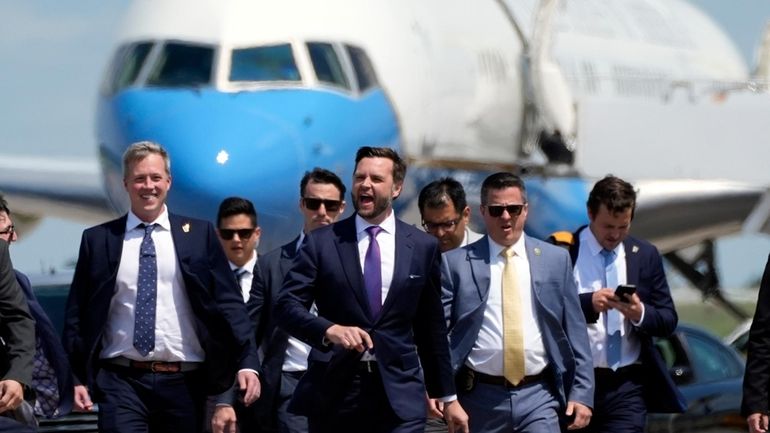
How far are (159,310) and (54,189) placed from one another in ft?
52.3

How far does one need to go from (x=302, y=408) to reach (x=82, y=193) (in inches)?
624

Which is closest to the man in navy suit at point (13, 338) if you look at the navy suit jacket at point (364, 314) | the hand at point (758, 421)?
the navy suit jacket at point (364, 314)

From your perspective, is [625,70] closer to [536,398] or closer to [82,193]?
[82,193]

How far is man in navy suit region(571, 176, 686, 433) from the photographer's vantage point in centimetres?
988

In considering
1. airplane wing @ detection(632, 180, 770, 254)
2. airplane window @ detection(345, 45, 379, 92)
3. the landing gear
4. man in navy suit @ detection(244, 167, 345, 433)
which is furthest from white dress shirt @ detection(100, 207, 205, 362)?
the landing gear

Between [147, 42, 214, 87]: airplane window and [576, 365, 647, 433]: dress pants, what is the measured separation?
7.70 metres

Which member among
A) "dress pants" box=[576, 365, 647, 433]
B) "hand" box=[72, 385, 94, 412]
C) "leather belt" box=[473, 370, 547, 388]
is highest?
"hand" box=[72, 385, 94, 412]

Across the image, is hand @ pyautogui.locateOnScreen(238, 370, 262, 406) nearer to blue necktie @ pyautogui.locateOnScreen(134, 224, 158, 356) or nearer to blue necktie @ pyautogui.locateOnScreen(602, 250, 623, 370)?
blue necktie @ pyautogui.locateOnScreen(134, 224, 158, 356)

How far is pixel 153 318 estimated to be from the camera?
8422mm

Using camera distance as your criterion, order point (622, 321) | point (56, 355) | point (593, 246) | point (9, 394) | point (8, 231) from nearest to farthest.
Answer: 1. point (9, 394)
2. point (56, 355)
3. point (8, 231)
4. point (622, 321)
5. point (593, 246)

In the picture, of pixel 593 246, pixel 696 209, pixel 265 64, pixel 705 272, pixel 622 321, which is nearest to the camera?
pixel 622 321

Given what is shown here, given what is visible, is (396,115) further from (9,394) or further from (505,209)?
(9,394)

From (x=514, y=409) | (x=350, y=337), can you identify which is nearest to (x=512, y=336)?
(x=514, y=409)

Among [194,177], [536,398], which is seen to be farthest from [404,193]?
[536,398]
